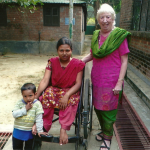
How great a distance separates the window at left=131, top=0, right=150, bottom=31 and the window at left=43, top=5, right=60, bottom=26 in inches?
224

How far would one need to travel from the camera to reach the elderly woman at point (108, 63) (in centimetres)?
193

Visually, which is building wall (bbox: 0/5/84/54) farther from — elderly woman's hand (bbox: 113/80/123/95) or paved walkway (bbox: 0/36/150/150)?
elderly woman's hand (bbox: 113/80/123/95)

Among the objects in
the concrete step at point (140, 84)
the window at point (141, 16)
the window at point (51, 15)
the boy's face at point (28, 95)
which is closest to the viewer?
the boy's face at point (28, 95)

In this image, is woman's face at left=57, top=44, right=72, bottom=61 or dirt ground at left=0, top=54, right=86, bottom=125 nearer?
woman's face at left=57, top=44, right=72, bottom=61

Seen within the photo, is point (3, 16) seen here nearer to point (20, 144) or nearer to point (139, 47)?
point (139, 47)

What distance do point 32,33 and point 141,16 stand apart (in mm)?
7330

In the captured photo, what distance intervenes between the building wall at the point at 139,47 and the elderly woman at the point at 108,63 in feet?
8.07

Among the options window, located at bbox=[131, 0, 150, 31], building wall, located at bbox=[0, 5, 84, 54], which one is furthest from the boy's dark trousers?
building wall, located at bbox=[0, 5, 84, 54]

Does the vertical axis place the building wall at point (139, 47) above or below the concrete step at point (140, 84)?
above

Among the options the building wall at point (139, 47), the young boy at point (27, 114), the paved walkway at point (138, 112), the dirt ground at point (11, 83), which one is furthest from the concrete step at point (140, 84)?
the dirt ground at point (11, 83)

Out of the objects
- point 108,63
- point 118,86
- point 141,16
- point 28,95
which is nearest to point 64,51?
point 108,63

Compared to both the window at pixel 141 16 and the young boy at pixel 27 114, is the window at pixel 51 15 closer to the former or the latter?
the window at pixel 141 16

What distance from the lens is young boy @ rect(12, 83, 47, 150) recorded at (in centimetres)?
182

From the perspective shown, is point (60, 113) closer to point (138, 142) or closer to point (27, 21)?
point (138, 142)
